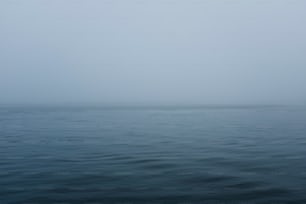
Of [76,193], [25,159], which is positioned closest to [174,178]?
[76,193]

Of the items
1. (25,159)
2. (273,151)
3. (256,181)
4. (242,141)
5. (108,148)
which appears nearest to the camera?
(256,181)

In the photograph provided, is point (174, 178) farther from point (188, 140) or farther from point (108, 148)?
point (188, 140)

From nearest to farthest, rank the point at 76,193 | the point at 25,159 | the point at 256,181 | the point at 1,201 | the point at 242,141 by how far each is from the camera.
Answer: the point at 1,201
the point at 76,193
the point at 256,181
the point at 25,159
the point at 242,141

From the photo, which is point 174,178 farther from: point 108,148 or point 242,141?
point 242,141

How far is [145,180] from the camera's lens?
66.0 ft

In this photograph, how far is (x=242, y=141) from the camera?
38.6 metres

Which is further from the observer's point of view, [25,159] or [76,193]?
[25,159]

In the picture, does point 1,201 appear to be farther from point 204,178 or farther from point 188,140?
point 188,140

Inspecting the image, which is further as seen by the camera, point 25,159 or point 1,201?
point 25,159

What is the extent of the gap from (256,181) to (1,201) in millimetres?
12494

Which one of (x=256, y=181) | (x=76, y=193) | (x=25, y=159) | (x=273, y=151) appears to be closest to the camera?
(x=76, y=193)

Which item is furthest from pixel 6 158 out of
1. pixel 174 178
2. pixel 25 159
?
pixel 174 178

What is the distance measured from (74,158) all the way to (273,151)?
632 inches

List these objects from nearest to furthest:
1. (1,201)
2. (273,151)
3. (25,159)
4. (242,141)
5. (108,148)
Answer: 1. (1,201)
2. (25,159)
3. (273,151)
4. (108,148)
5. (242,141)
